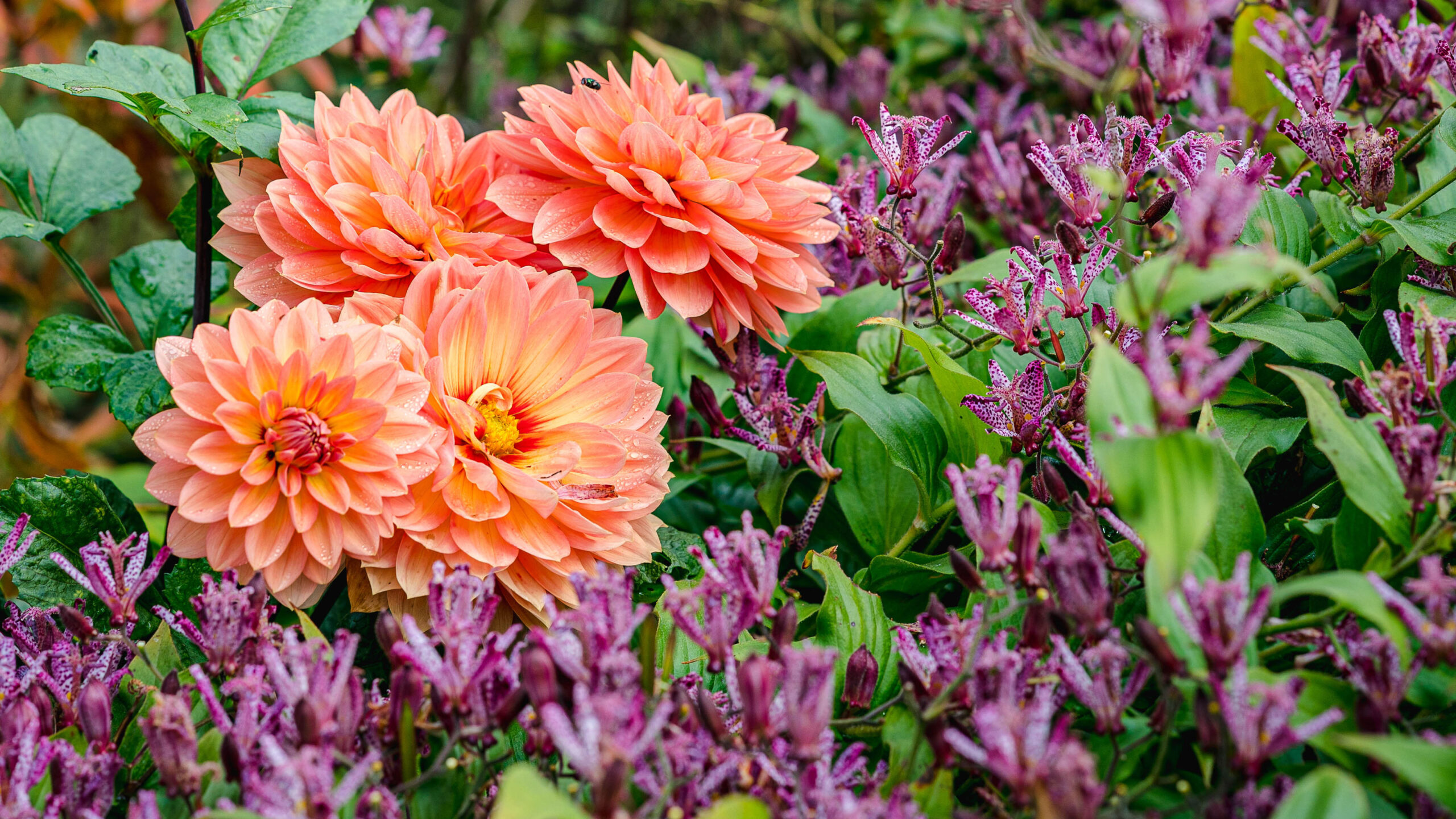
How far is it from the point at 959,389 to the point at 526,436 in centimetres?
32

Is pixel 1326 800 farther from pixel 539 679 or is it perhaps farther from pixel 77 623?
pixel 77 623

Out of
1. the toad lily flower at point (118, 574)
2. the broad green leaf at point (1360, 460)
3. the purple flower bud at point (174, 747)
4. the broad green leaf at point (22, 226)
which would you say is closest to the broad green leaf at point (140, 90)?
the broad green leaf at point (22, 226)

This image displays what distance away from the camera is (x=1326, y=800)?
1.24 ft

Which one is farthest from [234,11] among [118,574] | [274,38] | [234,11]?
[118,574]

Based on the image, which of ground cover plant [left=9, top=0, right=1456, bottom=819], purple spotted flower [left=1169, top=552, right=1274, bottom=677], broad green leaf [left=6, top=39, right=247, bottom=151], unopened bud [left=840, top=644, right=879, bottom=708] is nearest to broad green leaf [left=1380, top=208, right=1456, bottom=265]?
ground cover plant [left=9, top=0, right=1456, bottom=819]

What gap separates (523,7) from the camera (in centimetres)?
252

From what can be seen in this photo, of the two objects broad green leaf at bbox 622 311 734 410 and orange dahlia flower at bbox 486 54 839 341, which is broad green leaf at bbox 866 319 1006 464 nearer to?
orange dahlia flower at bbox 486 54 839 341

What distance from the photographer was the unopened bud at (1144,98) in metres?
0.93

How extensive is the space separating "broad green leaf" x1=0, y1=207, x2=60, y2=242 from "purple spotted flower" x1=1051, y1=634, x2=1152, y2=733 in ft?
2.59

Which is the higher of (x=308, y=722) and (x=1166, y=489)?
(x=1166, y=489)

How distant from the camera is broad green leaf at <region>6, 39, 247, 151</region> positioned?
0.64m

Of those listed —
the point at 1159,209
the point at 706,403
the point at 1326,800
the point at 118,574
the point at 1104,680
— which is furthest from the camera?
the point at 706,403

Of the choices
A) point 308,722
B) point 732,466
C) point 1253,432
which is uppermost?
point 1253,432

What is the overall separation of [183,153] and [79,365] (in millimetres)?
204
